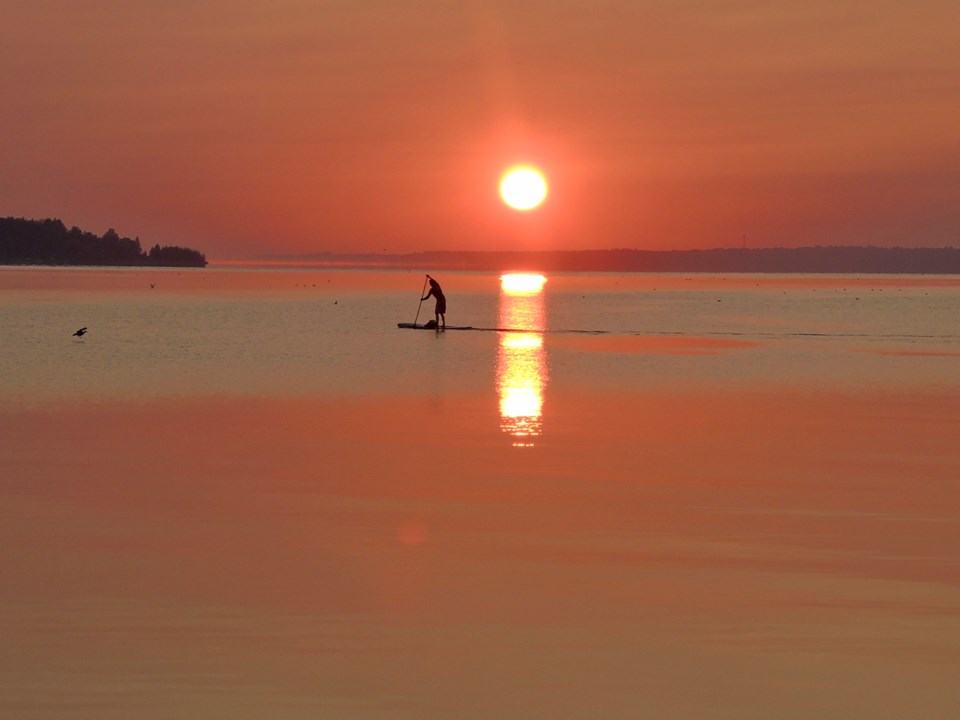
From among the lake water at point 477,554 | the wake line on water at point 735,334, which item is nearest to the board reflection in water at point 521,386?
the lake water at point 477,554

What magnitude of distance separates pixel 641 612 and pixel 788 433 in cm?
1148

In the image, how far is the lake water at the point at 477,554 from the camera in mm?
8055

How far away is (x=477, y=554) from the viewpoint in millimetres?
11633

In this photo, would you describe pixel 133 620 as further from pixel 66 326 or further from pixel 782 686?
pixel 66 326

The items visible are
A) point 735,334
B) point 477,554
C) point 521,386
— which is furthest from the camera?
point 735,334

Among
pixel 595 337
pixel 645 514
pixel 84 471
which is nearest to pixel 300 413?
pixel 84 471

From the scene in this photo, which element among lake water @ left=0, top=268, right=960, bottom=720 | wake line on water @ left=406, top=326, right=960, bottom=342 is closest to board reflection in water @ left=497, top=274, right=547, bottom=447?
lake water @ left=0, top=268, right=960, bottom=720

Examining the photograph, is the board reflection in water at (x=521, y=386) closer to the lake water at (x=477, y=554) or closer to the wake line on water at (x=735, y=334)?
the lake water at (x=477, y=554)

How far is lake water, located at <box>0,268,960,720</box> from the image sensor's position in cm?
805

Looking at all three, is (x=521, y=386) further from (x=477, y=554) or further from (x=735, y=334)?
(x=735, y=334)

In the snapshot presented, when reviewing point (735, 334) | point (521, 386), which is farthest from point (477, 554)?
point (735, 334)

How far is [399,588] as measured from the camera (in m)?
10.4

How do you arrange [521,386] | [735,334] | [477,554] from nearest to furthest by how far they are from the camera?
[477,554] < [521,386] < [735,334]

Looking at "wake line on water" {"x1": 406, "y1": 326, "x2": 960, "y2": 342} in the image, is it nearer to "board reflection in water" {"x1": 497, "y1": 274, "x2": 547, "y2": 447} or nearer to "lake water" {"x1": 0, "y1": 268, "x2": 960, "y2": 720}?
"board reflection in water" {"x1": 497, "y1": 274, "x2": 547, "y2": 447}
